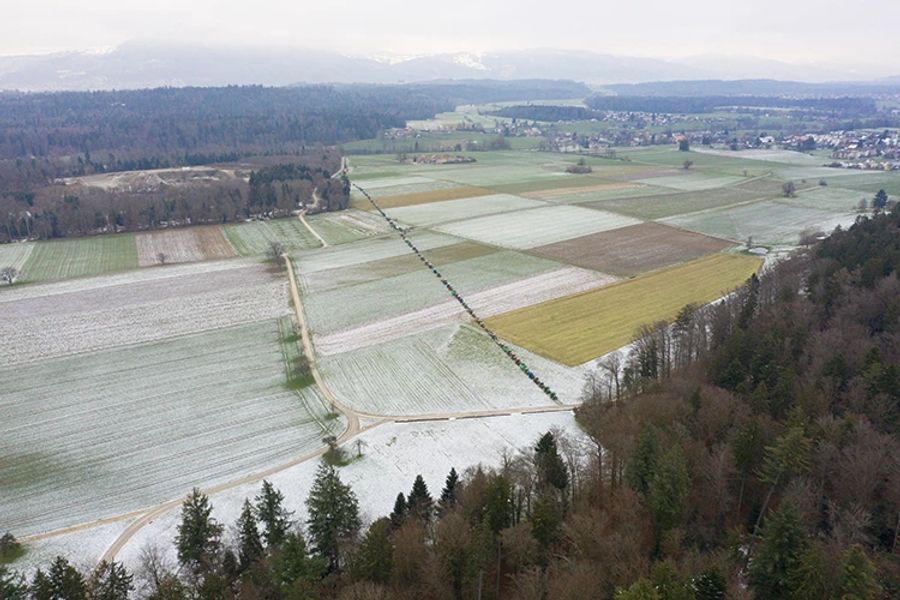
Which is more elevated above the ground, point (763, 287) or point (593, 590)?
point (763, 287)

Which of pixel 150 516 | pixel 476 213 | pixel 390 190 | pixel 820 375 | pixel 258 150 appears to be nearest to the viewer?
pixel 150 516

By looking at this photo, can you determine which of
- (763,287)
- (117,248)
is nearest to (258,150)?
(117,248)

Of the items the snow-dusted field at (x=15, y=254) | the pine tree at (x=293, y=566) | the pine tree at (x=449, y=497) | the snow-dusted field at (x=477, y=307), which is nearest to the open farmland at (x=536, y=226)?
the snow-dusted field at (x=477, y=307)

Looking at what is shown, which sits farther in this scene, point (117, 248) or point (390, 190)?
point (390, 190)

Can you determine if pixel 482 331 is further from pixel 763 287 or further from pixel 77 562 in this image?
pixel 77 562

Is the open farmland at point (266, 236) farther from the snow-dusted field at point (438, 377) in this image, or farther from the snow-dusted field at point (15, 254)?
the snow-dusted field at point (438, 377)

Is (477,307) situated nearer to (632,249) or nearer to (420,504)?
(632,249)

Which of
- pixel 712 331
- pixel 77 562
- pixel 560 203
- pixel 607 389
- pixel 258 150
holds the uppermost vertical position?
pixel 258 150

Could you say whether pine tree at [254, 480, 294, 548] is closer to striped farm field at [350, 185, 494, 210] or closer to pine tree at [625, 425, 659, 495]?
pine tree at [625, 425, 659, 495]
